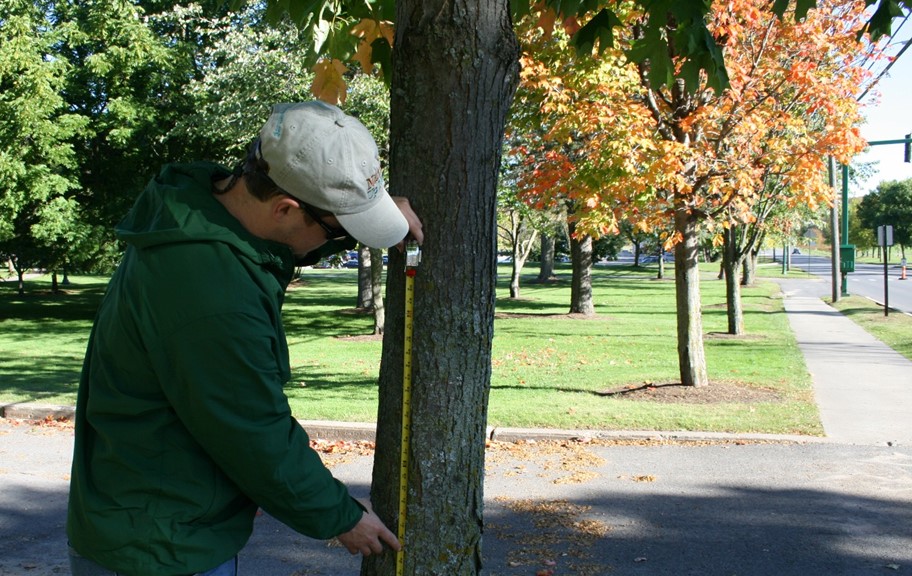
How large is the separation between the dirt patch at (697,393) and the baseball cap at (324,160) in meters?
8.86

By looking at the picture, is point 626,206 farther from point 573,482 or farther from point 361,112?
point 361,112

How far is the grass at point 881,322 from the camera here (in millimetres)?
17391

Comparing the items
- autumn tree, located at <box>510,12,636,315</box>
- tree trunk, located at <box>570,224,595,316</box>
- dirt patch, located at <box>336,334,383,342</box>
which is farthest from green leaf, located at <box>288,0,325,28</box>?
tree trunk, located at <box>570,224,595,316</box>

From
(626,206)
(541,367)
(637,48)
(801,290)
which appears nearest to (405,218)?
(637,48)

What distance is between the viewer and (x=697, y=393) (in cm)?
1080

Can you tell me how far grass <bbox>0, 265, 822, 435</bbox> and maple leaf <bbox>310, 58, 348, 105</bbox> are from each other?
15.1 ft

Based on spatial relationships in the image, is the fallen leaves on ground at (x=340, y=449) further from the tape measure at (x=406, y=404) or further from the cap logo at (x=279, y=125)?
the cap logo at (x=279, y=125)

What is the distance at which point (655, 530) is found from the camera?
5.88 m

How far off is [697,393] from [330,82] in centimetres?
718

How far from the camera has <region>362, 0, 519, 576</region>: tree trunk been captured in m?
2.64

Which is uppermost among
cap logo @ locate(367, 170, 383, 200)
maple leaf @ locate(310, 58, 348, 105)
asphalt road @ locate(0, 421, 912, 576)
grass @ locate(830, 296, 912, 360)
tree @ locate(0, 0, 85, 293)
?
tree @ locate(0, 0, 85, 293)

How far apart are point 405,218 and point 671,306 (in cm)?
2704

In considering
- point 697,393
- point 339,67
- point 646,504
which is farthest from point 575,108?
point 339,67

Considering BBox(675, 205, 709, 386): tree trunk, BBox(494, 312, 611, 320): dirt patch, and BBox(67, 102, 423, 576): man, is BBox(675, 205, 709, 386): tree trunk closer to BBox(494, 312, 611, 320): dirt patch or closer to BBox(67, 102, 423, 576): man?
BBox(67, 102, 423, 576): man
